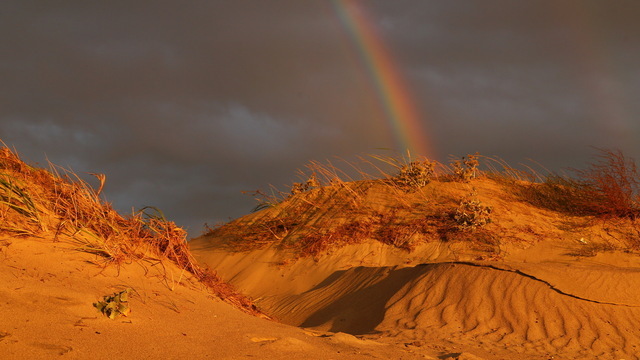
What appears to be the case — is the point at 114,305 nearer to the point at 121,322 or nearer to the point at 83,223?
the point at 121,322

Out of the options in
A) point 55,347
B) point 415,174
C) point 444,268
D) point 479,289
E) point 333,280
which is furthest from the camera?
point 415,174

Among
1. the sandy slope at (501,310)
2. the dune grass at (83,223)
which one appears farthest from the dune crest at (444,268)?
the dune grass at (83,223)

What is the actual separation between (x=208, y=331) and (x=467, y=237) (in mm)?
9477

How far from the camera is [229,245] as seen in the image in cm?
1673

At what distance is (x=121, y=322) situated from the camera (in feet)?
16.5

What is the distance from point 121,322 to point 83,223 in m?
2.50

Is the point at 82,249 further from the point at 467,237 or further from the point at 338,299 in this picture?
the point at 467,237

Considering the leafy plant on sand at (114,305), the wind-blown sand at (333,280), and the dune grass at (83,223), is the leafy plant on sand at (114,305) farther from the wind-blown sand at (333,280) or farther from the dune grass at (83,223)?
the dune grass at (83,223)

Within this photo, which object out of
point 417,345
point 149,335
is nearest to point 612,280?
point 417,345

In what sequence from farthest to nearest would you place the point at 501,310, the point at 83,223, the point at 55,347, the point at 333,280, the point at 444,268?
the point at 333,280
the point at 444,268
the point at 501,310
the point at 83,223
the point at 55,347

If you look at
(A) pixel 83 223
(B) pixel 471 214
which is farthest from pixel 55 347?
(B) pixel 471 214

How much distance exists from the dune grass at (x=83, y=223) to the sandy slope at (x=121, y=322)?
0.21 meters

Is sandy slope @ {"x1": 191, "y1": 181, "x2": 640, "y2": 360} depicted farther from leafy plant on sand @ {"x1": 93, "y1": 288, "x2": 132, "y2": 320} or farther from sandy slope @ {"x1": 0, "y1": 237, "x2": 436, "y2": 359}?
leafy plant on sand @ {"x1": 93, "y1": 288, "x2": 132, "y2": 320}

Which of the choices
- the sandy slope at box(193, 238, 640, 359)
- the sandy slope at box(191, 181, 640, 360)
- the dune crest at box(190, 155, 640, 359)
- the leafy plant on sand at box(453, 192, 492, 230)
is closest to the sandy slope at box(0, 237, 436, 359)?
the dune crest at box(190, 155, 640, 359)
